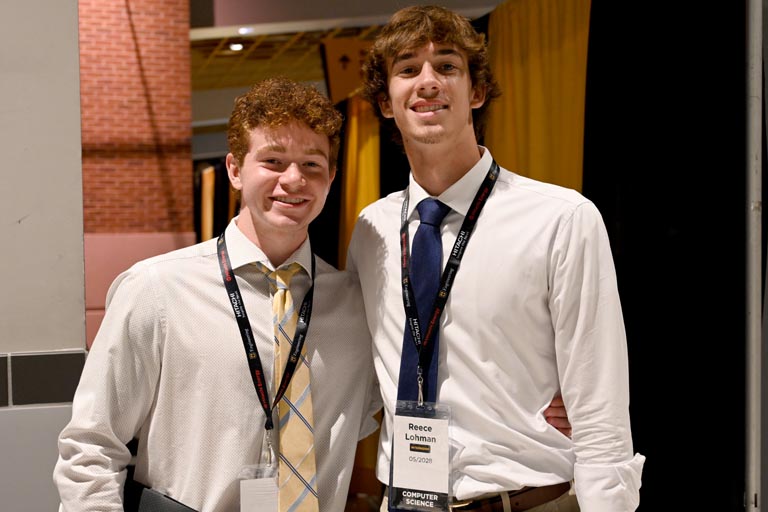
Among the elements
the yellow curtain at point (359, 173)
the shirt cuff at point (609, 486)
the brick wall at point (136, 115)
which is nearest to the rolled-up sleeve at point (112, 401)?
the brick wall at point (136, 115)

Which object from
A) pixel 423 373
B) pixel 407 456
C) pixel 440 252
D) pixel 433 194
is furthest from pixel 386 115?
pixel 407 456

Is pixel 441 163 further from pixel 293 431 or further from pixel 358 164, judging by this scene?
pixel 358 164

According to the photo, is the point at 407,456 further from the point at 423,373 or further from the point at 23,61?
the point at 23,61

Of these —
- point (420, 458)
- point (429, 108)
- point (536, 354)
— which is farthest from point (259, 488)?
point (429, 108)

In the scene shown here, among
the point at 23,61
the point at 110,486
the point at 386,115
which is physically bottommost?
the point at 110,486

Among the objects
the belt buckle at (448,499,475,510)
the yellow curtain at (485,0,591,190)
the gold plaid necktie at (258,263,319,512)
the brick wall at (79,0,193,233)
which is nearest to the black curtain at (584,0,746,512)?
the yellow curtain at (485,0,591,190)

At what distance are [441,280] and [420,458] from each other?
1.54ft

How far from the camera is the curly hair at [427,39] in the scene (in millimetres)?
2178

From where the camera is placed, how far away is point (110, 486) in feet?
6.28

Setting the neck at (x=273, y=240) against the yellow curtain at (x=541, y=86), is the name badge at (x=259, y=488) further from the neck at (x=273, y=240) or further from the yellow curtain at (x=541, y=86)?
the yellow curtain at (x=541, y=86)

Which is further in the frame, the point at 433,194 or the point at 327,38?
the point at 327,38

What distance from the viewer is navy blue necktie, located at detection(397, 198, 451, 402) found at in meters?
1.96

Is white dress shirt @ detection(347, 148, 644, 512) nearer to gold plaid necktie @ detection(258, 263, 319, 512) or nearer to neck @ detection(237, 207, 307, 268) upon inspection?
gold plaid necktie @ detection(258, 263, 319, 512)

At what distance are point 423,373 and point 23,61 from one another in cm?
167
